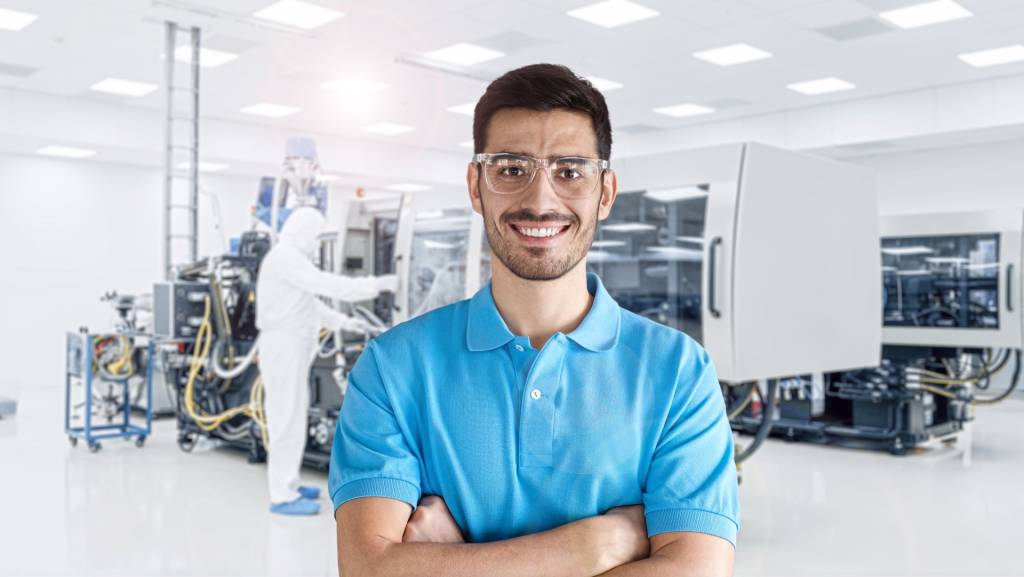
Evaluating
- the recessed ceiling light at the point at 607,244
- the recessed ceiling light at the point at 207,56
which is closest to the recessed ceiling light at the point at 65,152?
the recessed ceiling light at the point at 207,56

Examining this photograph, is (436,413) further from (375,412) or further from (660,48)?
(660,48)

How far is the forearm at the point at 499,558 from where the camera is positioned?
133cm

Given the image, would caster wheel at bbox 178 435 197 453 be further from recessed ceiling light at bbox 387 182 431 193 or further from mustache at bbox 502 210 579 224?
recessed ceiling light at bbox 387 182 431 193

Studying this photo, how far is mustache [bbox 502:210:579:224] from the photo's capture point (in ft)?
4.59

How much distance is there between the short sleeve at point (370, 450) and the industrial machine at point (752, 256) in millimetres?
2427

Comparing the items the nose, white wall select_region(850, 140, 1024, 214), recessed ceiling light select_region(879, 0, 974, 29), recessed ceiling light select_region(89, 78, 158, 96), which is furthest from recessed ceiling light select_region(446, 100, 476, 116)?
the nose

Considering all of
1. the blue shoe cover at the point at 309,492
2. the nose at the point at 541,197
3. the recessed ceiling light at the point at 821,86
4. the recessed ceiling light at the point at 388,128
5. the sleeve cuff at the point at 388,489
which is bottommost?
the blue shoe cover at the point at 309,492

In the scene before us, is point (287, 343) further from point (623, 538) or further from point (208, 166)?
point (208, 166)

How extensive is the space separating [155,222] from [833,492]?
10.6 meters

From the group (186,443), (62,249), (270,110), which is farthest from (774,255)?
(62,249)

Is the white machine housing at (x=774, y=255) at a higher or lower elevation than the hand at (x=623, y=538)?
higher

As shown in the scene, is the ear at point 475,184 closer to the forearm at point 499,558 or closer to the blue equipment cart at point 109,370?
the forearm at point 499,558

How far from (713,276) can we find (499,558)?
101 inches

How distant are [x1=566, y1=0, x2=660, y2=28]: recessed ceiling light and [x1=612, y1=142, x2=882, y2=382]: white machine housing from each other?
11.8ft
